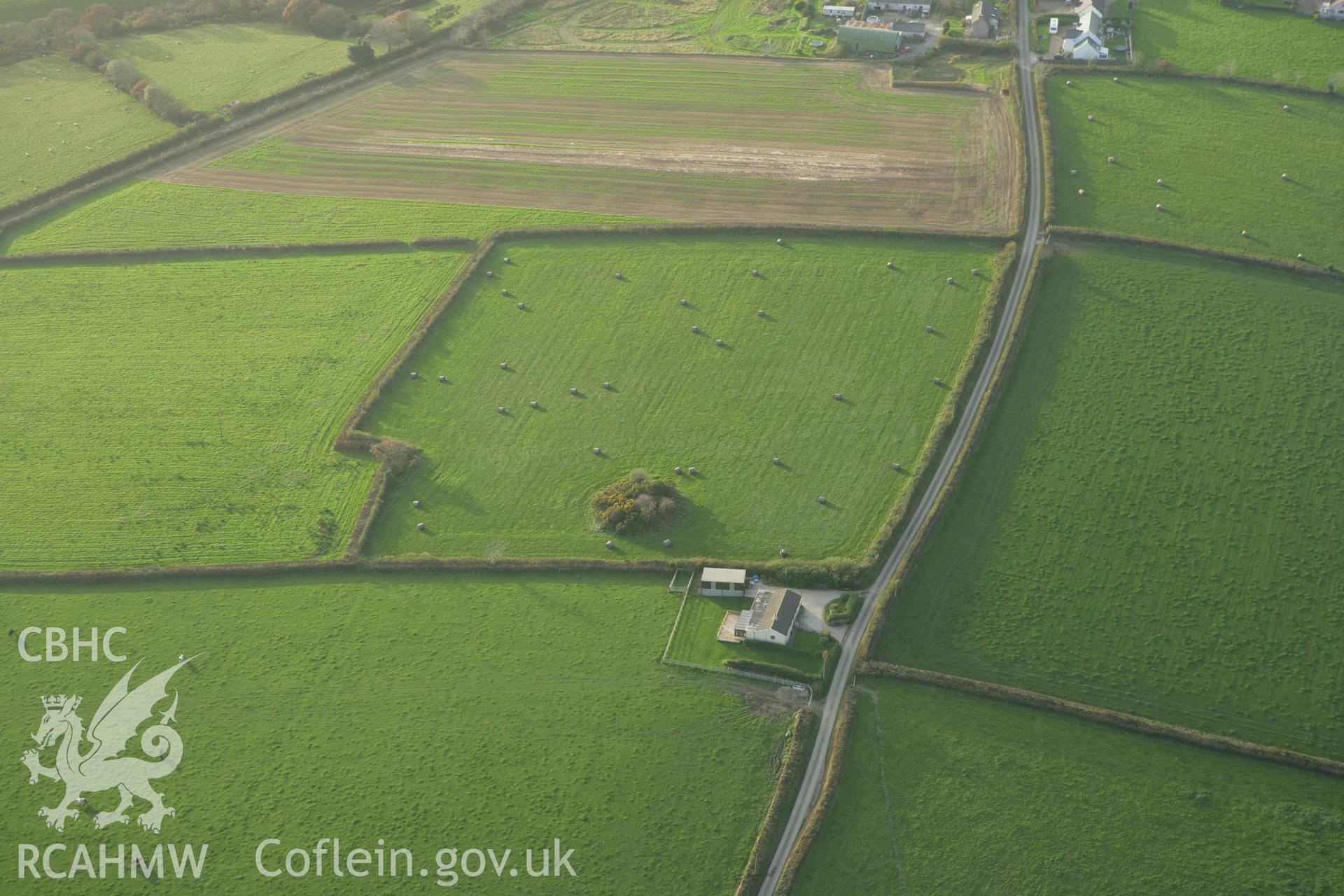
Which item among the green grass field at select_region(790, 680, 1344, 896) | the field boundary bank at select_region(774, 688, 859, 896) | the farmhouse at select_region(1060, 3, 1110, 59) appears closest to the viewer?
the green grass field at select_region(790, 680, 1344, 896)

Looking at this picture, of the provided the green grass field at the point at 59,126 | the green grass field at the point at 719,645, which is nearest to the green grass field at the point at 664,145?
the green grass field at the point at 59,126

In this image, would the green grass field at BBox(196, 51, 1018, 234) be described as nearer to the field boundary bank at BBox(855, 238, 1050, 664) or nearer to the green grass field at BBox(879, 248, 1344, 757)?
the field boundary bank at BBox(855, 238, 1050, 664)

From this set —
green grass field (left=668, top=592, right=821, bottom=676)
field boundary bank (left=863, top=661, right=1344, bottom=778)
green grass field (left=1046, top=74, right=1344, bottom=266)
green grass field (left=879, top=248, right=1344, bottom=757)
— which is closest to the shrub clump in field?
green grass field (left=668, top=592, right=821, bottom=676)

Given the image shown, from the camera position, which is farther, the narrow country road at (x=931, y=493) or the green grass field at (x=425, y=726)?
the green grass field at (x=425, y=726)

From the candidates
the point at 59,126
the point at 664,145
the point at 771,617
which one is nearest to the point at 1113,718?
the point at 771,617

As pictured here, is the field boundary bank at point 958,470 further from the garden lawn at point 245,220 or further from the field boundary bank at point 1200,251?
the garden lawn at point 245,220

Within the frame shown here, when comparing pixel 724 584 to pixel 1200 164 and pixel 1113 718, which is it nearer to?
pixel 1113 718

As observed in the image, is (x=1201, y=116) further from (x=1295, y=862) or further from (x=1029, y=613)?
(x=1295, y=862)
